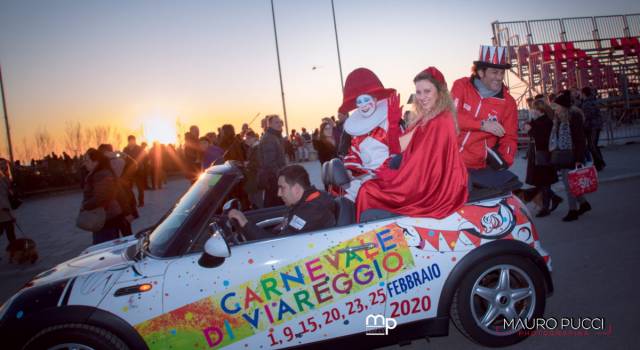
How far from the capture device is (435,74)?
371cm

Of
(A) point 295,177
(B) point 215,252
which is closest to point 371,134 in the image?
(A) point 295,177

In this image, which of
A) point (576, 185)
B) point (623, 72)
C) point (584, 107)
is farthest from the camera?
point (623, 72)

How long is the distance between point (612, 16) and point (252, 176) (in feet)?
81.1

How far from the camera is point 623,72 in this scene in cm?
1923

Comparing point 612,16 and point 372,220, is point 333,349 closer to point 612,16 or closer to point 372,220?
point 372,220

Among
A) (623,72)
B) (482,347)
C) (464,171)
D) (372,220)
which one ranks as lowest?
(482,347)

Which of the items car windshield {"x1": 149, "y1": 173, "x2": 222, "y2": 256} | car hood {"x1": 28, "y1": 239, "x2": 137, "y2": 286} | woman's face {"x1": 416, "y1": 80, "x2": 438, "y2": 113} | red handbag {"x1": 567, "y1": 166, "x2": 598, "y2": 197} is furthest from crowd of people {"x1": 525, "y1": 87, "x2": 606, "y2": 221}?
car hood {"x1": 28, "y1": 239, "x2": 137, "y2": 286}

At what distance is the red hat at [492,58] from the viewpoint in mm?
4031

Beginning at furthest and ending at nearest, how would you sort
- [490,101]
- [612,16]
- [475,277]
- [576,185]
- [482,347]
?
[612,16]
[576,185]
[490,101]
[482,347]
[475,277]

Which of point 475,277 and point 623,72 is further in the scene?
point 623,72

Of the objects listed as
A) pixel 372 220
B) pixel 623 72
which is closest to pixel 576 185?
pixel 372 220

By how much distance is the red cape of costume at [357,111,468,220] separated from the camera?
10.1 ft

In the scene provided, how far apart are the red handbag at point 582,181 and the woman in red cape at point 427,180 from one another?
434 cm

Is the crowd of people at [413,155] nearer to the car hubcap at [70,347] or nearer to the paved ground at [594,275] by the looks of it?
the paved ground at [594,275]
